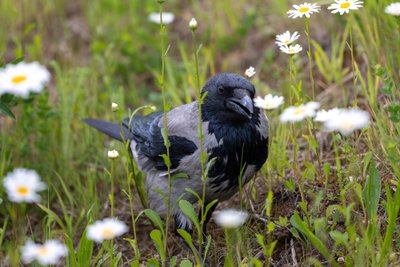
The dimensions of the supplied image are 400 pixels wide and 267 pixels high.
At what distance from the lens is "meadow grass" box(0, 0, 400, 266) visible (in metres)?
3.01

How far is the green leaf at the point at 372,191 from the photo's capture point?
9.63ft

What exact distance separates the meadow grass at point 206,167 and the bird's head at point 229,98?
0.73ft

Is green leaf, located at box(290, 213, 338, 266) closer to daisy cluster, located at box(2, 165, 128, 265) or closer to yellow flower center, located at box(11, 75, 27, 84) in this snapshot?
daisy cluster, located at box(2, 165, 128, 265)

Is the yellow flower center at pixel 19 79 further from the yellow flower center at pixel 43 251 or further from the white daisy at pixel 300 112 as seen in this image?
the white daisy at pixel 300 112

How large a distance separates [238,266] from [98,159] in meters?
1.69

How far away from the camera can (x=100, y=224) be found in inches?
101

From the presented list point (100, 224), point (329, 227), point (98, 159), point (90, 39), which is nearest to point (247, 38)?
point (90, 39)

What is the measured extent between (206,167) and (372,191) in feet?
2.46

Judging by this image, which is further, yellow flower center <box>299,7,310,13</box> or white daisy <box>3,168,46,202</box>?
yellow flower center <box>299,7,310,13</box>

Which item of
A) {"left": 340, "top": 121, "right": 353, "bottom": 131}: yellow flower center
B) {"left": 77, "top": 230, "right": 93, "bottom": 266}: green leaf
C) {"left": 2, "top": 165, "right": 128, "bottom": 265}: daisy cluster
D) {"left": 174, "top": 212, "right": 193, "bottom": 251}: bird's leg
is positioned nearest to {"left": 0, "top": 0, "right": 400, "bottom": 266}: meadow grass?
{"left": 77, "top": 230, "right": 93, "bottom": 266}: green leaf

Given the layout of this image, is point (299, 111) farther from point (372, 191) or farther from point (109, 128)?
point (109, 128)

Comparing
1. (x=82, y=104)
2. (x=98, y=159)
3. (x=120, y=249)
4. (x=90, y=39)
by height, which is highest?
(x=90, y=39)

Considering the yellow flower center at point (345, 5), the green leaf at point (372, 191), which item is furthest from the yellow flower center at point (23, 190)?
the yellow flower center at point (345, 5)

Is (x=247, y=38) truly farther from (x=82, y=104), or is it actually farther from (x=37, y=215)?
(x=37, y=215)
